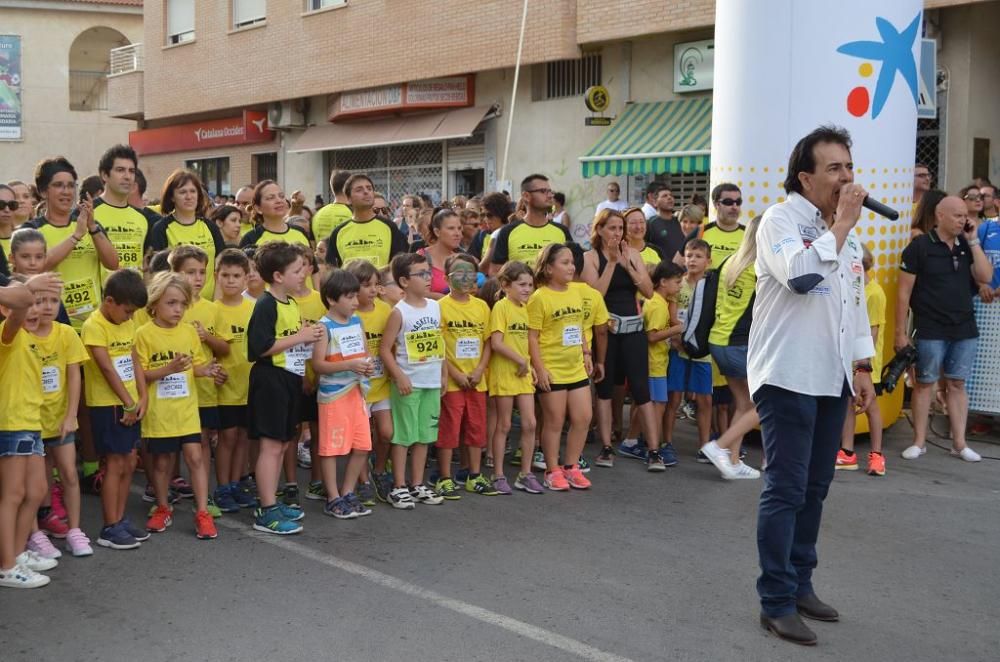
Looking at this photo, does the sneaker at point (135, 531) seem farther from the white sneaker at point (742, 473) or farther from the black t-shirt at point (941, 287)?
the black t-shirt at point (941, 287)

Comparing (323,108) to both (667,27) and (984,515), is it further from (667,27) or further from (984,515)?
(984,515)

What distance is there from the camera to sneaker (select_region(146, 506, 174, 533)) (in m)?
6.59

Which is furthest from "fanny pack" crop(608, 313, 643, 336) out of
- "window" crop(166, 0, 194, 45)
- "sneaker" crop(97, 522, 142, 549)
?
"window" crop(166, 0, 194, 45)

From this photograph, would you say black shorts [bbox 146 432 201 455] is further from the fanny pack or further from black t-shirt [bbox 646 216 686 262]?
black t-shirt [bbox 646 216 686 262]

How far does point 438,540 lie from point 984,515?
350cm

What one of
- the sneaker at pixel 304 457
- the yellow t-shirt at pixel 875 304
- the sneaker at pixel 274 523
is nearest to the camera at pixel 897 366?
the yellow t-shirt at pixel 875 304

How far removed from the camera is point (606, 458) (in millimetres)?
8617

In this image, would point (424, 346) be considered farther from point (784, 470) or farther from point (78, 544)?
point (784, 470)

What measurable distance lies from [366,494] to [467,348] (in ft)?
3.86

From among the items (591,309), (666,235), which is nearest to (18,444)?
(591,309)

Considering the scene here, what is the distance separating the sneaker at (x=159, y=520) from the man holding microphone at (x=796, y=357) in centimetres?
350

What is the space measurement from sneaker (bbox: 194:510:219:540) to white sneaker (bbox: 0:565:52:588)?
998 mm

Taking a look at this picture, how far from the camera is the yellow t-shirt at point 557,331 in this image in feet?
25.6

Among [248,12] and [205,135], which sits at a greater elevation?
[248,12]
